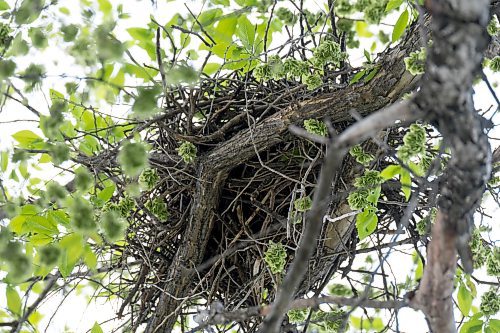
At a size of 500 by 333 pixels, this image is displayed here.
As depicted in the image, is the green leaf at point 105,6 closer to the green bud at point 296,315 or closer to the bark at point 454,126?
the green bud at point 296,315

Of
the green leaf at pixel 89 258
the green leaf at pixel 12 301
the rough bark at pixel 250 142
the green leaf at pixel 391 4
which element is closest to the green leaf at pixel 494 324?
the rough bark at pixel 250 142

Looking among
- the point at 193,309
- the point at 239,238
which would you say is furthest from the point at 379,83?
the point at 193,309

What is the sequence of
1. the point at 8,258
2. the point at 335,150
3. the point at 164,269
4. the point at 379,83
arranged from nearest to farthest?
the point at 335,150 < the point at 8,258 < the point at 379,83 < the point at 164,269

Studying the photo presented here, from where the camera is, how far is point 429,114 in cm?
50

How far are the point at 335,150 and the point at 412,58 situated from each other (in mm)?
405

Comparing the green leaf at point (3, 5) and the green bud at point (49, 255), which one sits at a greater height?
the green leaf at point (3, 5)

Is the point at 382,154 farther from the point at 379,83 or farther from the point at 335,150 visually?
the point at 335,150

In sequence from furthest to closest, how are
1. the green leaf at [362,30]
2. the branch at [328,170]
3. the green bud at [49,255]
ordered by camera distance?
the green leaf at [362,30] → the green bud at [49,255] → the branch at [328,170]

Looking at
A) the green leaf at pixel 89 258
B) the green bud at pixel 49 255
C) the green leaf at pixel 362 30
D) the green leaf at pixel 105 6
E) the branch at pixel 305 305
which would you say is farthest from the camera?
the green leaf at pixel 362 30

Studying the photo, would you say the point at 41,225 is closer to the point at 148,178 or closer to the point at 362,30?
the point at 148,178

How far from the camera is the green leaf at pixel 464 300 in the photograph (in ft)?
3.22

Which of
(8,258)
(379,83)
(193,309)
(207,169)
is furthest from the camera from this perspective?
(193,309)

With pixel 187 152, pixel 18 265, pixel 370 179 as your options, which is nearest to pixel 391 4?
pixel 370 179

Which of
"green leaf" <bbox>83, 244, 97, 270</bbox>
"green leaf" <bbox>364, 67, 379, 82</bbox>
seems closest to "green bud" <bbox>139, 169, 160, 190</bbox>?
"green leaf" <bbox>83, 244, 97, 270</bbox>
